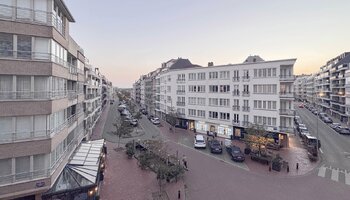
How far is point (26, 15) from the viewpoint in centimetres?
1462

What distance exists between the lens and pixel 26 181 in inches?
562

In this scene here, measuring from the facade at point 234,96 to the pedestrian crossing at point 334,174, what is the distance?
371 inches

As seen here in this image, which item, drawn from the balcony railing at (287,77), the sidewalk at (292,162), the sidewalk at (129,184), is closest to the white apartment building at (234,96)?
the balcony railing at (287,77)

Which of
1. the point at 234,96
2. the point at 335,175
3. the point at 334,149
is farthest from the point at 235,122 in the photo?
the point at 335,175

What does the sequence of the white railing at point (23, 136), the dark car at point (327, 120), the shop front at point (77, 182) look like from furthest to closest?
the dark car at point (327, 120) → the shop front at point (77, 182) → the white railing at point (23, 136)

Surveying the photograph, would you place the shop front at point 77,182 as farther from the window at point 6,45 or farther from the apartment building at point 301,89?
the apartment building at point 301,89

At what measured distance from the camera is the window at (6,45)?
1377 cm

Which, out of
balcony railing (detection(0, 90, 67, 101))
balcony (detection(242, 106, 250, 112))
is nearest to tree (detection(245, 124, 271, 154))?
balcony (detection(242, 106, 250, 112))

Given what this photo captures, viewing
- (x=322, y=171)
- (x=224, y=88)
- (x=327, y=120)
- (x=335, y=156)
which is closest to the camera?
(x=322, y=171)

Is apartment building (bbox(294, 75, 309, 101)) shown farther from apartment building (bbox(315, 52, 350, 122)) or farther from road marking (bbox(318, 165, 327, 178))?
road marking (bbox(318, 165, 327, 178))

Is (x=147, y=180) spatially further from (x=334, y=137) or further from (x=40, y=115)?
(x=334, y=137)

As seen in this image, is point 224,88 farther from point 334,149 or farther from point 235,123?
point 334,149

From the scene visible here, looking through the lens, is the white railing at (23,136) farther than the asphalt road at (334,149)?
No

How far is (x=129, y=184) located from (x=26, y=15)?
16881mm
